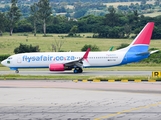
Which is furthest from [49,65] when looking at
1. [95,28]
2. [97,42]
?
[95,28]

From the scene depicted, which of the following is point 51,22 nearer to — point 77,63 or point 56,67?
point 77,63

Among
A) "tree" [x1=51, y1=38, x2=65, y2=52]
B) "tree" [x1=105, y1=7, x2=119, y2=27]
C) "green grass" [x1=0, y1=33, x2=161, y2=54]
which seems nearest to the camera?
"tree" [x1=51, y1=38, x2=65, y2=52]

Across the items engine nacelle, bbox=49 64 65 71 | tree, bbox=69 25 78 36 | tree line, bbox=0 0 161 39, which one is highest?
tree line, bbox=0 0 161 39

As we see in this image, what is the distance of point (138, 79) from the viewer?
4159 centimetres

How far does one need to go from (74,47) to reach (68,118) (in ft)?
255

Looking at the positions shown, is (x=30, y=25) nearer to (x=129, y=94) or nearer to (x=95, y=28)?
(x=95, y=28)

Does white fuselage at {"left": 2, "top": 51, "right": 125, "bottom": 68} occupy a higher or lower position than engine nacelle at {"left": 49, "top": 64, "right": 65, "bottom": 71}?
higher

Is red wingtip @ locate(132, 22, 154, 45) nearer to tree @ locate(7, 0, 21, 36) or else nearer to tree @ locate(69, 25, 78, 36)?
tree @ locate(69, 25, 78, 36)

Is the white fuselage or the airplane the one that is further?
the white fuselage

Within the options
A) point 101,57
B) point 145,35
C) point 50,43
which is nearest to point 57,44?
point 50,43

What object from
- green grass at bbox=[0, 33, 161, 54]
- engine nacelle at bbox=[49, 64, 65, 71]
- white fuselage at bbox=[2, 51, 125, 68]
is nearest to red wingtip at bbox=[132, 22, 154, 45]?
white fuselage at bbox=[2, 51, 125, 68]

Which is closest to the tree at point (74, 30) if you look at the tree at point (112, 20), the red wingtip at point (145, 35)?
the tree at point (112, 20)

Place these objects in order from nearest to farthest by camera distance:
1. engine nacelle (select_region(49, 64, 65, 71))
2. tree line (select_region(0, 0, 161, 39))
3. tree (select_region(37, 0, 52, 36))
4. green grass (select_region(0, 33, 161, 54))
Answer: engine nacelle (select_region(49, 64, 65, 71)) → green grass (select_region(0, 33, 161, 54)) → tree line (select_region(0, 0, 161, 39)) → tree (select_region(37, 0, 52, 36))

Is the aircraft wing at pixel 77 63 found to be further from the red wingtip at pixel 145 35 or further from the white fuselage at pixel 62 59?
the red wingtip at pixel 145 35
